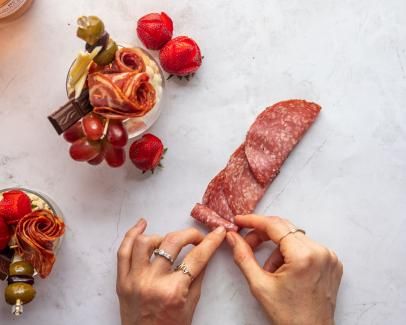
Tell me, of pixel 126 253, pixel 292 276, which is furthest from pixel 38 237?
pixel 292 276

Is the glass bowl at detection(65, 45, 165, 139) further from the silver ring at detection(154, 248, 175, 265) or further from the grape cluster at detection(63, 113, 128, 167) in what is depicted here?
the silver ring at detection(154, 248, 175, 265)

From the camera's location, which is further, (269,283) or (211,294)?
(211,294)

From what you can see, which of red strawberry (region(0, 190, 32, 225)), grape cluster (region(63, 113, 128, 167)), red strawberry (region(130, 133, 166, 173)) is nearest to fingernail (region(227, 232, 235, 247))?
red strawberry (region(130, 133, 166, 173))

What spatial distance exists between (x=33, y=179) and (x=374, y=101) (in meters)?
0.79

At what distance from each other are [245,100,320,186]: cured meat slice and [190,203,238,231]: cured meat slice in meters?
0.12

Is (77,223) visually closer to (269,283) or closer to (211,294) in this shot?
(211,294)

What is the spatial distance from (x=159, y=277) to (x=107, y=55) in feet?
1.51

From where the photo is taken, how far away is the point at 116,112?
40.4 inches

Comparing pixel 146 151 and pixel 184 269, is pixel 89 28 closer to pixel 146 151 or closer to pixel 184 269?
pixel 146 151

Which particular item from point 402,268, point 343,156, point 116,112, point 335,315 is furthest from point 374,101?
point 116,112

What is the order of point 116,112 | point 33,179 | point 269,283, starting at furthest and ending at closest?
1. point 33,179
2. point 269,283
3. point 116,112

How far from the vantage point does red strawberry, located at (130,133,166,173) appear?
121 cm

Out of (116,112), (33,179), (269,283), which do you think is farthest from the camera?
(33,179)

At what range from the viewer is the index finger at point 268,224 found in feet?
3.88
